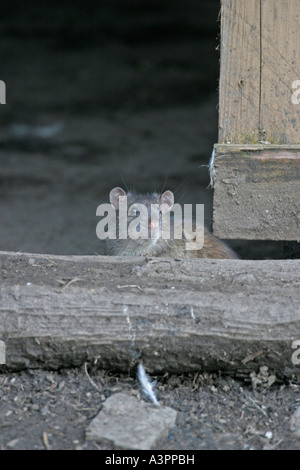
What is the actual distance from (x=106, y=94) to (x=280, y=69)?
8803mm

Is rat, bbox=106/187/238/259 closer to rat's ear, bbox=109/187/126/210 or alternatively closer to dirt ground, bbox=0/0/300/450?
rat's ear, bbox=109/187/126/210

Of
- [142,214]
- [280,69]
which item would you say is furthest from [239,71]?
[142,214]

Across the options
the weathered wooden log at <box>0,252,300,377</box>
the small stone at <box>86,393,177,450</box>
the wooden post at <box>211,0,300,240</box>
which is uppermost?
the wooden post at <box>211,0,300,240</box>

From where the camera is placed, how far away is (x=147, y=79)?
41.2 feet

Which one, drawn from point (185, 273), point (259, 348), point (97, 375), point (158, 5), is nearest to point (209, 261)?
point (185, 273)

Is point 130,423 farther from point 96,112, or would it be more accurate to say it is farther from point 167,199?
point 96,112

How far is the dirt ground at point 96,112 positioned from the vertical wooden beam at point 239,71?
207 centimetres

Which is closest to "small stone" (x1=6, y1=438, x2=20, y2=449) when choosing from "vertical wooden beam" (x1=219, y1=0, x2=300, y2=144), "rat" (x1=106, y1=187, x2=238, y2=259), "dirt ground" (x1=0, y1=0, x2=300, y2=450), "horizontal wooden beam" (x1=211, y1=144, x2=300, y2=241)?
"horizontal wooden beam" (x1=211, y1=144, x2=300, y2=241)

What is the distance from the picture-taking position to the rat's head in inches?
189

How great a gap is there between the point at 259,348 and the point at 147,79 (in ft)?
33.2

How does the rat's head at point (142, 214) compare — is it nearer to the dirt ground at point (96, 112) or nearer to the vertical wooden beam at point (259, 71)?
the vertical wooden beam at point (259, 71)

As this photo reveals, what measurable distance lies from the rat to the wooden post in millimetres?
953
